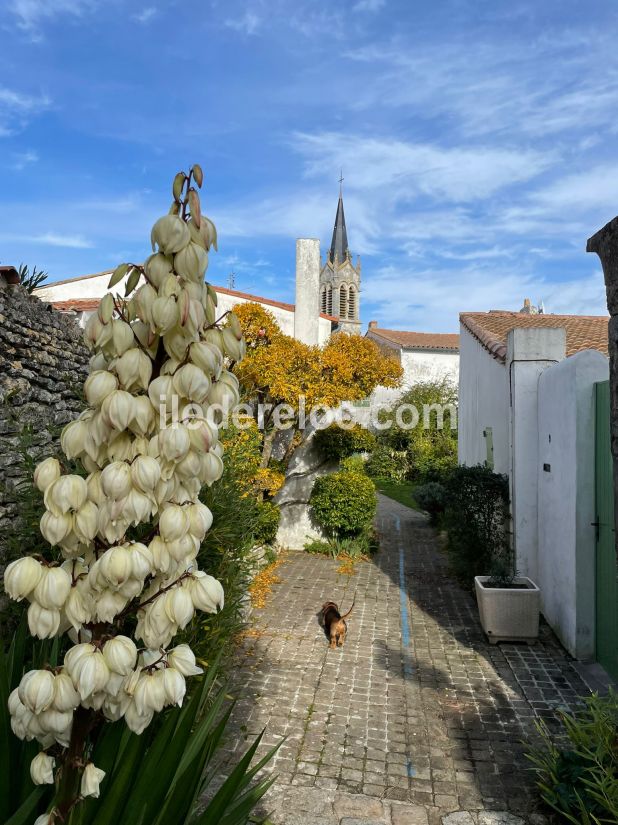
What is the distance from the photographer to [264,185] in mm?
6867

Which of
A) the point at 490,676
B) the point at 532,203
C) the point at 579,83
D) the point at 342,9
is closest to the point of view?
the point at 490,676

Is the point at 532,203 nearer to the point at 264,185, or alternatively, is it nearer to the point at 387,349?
the point at 264,185

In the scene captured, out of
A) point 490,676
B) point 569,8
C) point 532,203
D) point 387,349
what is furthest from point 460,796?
point 387,349

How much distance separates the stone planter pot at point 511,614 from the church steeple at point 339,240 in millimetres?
39369

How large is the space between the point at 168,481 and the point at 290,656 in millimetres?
5153

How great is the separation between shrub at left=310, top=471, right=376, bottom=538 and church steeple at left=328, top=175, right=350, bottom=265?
34.9 m

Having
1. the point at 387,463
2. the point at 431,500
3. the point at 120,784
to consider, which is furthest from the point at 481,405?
the point at 387,463

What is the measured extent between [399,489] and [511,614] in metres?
13.8

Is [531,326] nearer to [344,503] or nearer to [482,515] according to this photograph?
[482,515]

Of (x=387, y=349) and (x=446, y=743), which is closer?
(x=446, y=743)

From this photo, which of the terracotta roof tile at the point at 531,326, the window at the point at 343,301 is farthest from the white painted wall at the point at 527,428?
the window at the point at 343,301

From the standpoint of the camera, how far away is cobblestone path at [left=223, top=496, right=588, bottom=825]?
358cm

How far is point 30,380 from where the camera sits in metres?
4.88

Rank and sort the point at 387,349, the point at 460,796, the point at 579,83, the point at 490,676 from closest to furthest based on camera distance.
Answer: the point at 460,796 < the point at 490,676 < the point at 579,83 < the point at 387,349
